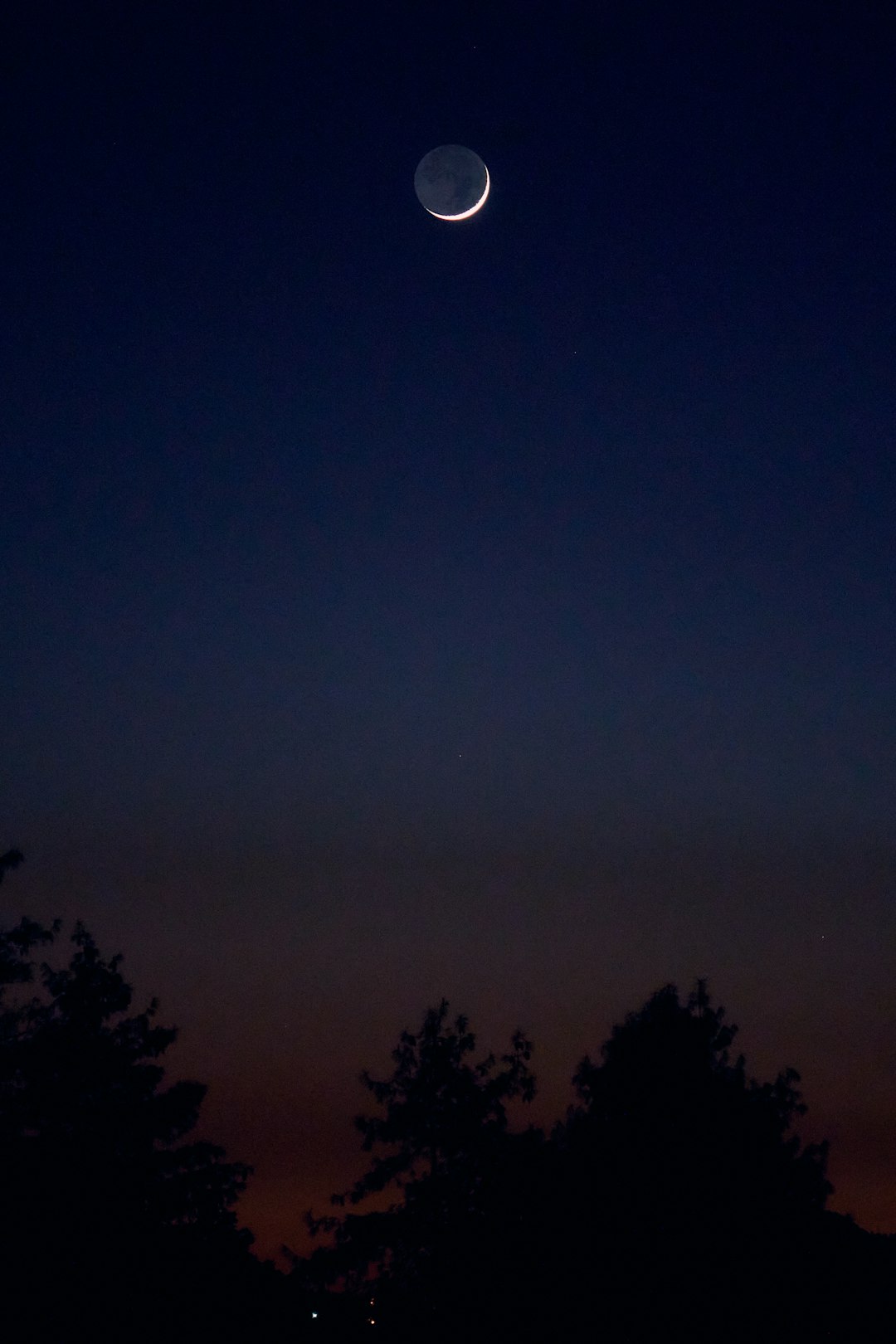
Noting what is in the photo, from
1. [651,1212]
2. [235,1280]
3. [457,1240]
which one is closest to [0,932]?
[235,1280]

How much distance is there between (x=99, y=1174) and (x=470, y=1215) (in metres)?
11.4

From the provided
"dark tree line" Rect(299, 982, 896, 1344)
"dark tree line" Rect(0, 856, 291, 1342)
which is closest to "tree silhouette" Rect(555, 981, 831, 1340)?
"dark tree line" Rect(299, 982, 896, 1344)

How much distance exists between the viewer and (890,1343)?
1005 inches

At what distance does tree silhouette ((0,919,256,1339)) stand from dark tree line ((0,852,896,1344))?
84 millimetres

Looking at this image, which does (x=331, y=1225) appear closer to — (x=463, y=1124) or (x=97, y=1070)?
(x=463, y=1124)

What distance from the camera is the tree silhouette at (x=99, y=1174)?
2470cm

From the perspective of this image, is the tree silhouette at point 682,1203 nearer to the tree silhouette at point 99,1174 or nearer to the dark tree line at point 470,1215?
the dark tree line at point 470,1215

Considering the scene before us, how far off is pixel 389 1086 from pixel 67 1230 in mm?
15238

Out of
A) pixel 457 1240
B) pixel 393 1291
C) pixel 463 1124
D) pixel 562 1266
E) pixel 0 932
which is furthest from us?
pixel 463 1124

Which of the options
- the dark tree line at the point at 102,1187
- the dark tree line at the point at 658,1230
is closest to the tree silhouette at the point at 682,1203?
the dark tree line at the point at 658,1230

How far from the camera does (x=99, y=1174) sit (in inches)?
1321

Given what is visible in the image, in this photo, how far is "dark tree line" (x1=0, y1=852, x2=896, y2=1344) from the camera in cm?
2431

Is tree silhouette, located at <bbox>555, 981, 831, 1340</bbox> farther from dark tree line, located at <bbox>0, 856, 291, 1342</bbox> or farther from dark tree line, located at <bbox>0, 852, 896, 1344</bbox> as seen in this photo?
dark tree line, located at <bbox>0, 856, 291, 1342</bbox>

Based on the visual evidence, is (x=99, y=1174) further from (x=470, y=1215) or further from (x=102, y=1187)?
(x=470, y=1215)
